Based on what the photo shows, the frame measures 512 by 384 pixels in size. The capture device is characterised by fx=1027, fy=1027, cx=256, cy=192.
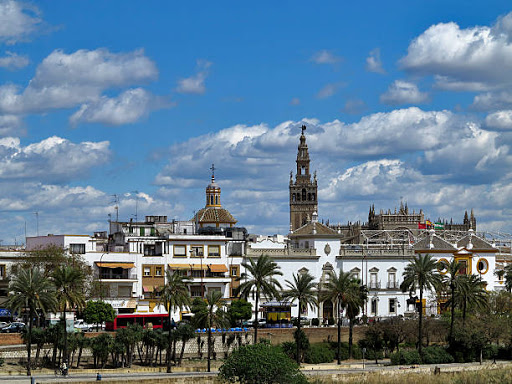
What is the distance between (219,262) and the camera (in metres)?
108

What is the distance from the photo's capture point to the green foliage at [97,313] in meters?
93.0

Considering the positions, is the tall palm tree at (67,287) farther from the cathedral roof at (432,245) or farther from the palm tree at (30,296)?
the cathedral roof at (432,245)

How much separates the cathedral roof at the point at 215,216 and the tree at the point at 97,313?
1388 inches

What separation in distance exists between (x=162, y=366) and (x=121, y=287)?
19.3m

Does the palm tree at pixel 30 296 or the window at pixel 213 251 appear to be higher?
the window at pixel 213 251

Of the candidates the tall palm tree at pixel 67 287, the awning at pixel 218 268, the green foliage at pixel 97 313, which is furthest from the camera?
the awning at pixel 218 268

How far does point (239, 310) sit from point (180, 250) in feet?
35.2

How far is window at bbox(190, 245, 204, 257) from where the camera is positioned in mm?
107688

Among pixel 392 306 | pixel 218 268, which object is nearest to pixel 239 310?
pixel 218 268

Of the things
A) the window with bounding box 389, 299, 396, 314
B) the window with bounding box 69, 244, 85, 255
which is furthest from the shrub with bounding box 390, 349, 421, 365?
the window with bounding box 69, 244, 85, 255

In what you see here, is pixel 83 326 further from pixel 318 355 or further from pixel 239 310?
pixel 318 355

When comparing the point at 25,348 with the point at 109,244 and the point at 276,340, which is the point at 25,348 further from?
the point at 109,244

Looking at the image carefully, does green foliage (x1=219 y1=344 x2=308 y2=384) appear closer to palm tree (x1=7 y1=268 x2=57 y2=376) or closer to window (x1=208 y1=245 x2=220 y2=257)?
palm tree (x1=7 y1=268 x2=57 y2=376)

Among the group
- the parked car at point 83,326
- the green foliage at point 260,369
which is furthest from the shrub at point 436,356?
the parked car at point 83,326
